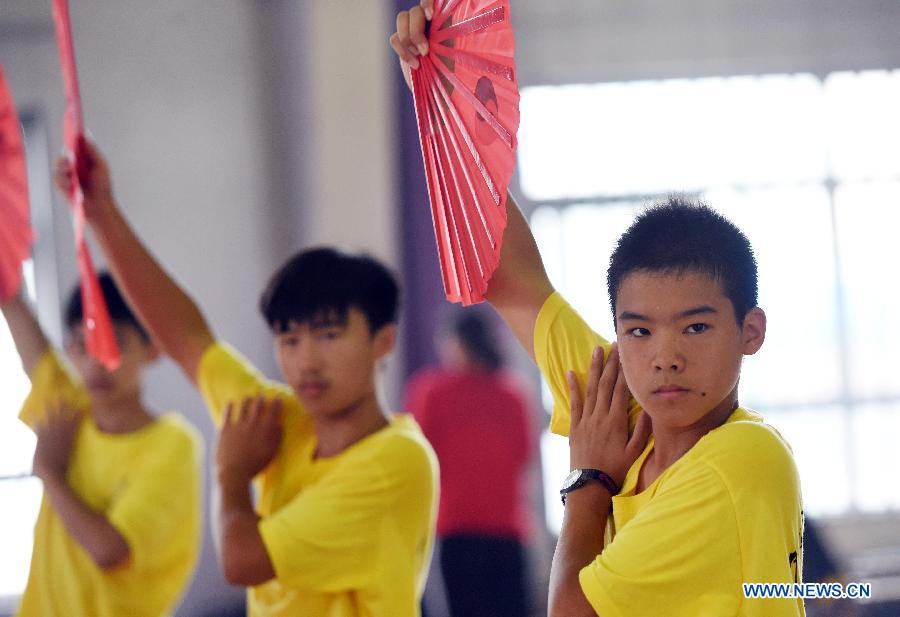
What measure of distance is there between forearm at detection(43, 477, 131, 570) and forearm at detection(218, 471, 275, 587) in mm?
277

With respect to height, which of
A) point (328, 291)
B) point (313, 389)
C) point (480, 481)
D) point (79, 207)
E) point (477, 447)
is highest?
point (79, 207)

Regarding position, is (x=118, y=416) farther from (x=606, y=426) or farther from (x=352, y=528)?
(x=606, y=426)

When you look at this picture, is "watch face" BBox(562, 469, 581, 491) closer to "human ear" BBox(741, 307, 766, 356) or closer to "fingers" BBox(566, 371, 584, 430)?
→ "fingers" BBox(566, 371, 584, 430)

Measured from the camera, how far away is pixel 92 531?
1.54 metres

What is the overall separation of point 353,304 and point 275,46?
2849 mm

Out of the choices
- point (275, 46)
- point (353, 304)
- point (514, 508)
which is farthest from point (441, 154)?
point (275, 46)

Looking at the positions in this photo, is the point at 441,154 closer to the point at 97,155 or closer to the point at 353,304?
the point at 353,304

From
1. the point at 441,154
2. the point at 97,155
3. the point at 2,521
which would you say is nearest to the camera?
the point at 441,154

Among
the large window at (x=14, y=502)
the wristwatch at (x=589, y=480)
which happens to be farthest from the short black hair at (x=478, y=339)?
the wristwatch at (x=589, y=480)

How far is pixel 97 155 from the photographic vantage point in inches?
62.0

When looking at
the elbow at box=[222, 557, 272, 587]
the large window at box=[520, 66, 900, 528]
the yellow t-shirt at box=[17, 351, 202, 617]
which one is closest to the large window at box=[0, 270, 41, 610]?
the large window at box=[520, 66, 900, 528]

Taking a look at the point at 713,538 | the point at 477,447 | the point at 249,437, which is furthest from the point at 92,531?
the point at 477,447

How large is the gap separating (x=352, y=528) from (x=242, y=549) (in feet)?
0.44

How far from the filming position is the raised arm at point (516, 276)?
1163 millimetres
